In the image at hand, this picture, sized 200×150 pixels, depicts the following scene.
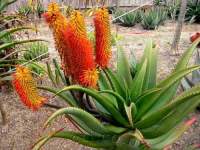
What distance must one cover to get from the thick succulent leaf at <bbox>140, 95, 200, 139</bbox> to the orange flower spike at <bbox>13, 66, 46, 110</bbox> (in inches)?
28.6

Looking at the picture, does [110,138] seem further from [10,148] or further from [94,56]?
[10,148]

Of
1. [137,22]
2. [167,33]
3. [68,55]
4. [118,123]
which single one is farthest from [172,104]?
[137,22]

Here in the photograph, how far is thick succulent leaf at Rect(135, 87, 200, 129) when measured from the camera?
2.25m

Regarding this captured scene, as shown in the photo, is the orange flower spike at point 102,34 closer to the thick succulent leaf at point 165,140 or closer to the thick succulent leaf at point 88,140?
the thick succulent leaf at point 88,140

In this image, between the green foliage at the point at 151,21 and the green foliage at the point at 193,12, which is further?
the green foliage at the point at 193,12

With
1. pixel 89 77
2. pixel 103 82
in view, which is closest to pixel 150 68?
pixel 103 82

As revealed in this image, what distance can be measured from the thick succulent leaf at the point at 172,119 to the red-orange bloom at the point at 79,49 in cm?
57

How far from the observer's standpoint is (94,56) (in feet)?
7.82

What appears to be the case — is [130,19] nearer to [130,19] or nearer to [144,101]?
[130,19]

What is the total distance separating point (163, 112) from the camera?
7.88ft

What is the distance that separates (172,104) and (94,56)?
527 mm

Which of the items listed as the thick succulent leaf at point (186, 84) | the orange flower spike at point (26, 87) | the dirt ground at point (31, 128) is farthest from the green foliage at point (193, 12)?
the orange flower spike at point (26, 87)

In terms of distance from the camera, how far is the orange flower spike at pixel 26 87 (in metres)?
2.15

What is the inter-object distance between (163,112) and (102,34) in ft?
1.92
